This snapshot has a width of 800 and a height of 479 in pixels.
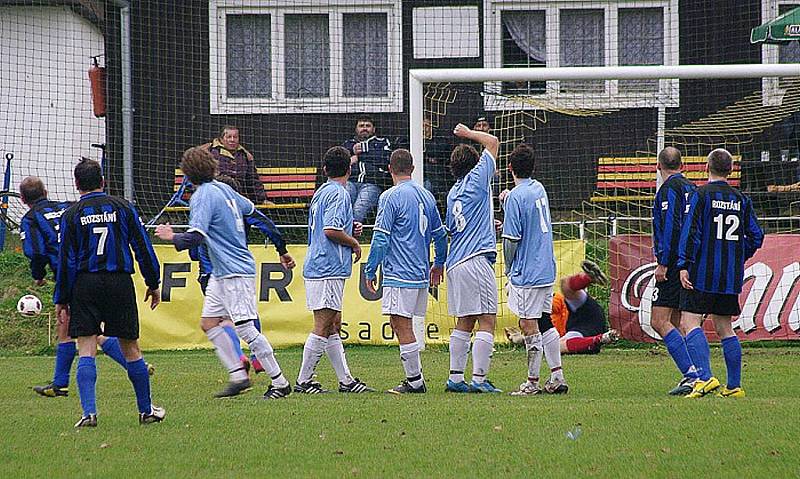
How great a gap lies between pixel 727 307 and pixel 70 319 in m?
5.11

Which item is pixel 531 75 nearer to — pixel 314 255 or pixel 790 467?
pixel 314 255

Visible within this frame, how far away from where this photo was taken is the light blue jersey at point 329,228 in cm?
1056

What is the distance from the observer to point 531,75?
1534cm

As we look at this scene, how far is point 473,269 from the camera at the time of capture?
10711 millimetres

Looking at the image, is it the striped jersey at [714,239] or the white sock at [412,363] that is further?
the white sock at [412,363]

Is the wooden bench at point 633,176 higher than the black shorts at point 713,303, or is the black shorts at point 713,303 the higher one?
the wooden bench at point 633,176

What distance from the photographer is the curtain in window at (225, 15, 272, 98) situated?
73.0ft

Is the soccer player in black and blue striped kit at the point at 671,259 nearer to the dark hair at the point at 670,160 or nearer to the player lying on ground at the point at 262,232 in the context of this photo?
the dark hair at the point at 670,160

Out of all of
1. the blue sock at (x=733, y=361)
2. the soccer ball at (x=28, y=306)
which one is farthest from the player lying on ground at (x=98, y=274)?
the soccer ball at (x=28, y=306)

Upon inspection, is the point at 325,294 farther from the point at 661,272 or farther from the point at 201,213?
the point at 661,272

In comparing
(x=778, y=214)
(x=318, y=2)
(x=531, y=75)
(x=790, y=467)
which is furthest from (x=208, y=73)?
(x=790, y=467)

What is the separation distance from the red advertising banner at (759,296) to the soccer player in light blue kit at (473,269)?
16.9ft

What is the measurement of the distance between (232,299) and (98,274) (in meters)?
1.67

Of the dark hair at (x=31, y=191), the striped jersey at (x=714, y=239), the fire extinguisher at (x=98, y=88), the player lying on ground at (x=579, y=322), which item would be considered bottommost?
the player lying on ground at (x=579, y=322)
